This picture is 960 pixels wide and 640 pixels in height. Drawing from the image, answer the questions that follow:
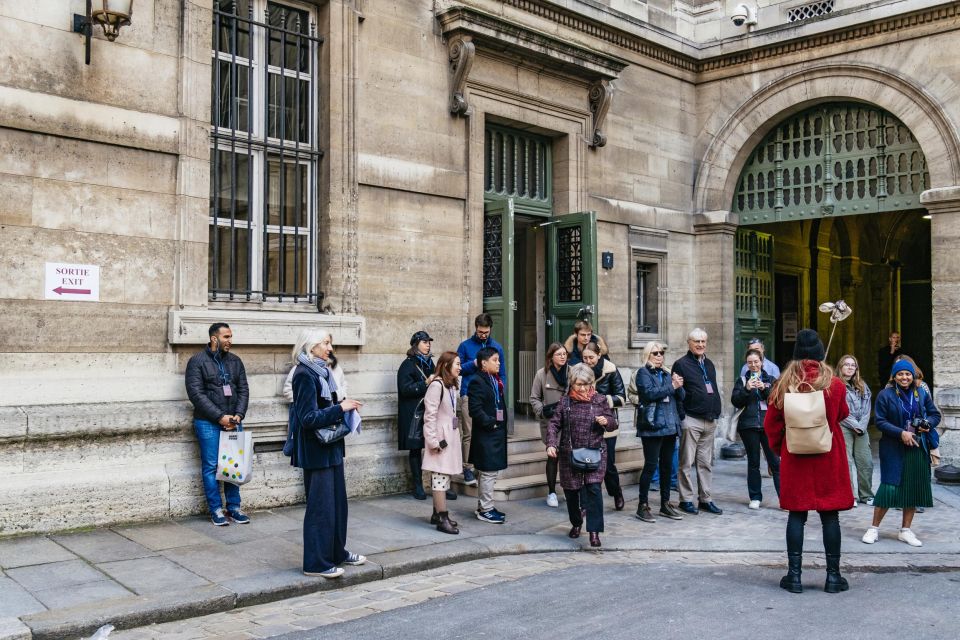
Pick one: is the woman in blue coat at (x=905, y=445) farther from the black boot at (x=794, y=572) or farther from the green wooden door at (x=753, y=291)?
the green wooden door at (x=753, y=291)

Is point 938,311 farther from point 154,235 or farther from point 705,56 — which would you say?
point 154,235

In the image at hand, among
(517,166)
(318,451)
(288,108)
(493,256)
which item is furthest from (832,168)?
(318,451)

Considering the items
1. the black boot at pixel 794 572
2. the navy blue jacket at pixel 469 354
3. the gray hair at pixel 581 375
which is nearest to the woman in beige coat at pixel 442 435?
the gray hair at pixel 581 375

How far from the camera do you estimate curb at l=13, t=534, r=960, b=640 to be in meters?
5.41

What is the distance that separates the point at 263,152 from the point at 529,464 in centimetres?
429

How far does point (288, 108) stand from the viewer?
951 cm

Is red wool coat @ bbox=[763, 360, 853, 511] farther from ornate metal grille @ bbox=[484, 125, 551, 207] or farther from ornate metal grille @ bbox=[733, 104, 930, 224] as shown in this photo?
ornate metal grille @ bbox=[733, 104, 930, 224]

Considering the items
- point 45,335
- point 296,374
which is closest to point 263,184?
point 45,335

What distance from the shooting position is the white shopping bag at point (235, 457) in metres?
7.94

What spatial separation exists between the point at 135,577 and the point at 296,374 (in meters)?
1.74

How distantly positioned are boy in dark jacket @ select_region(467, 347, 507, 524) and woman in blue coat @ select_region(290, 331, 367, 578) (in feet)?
6.57

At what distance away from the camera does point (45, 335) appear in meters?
7.56

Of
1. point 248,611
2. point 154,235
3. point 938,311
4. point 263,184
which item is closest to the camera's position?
point 248,611

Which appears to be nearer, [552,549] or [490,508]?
[552,549]
